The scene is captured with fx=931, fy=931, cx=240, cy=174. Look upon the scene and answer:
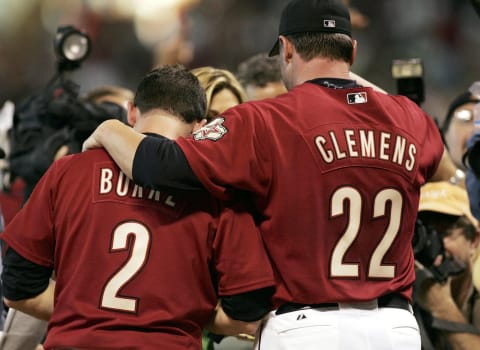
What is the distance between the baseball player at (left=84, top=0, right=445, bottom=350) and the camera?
96.1 inches

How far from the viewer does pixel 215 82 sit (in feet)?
12.5

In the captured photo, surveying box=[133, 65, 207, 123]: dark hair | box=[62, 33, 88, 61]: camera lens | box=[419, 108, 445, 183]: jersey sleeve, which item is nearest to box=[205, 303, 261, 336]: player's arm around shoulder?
box=[133, 65, 207, 123]: dark hair

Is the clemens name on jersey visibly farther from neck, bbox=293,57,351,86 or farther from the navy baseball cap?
the navy baseball cap

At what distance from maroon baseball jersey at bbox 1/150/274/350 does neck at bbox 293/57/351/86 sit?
0.45 m

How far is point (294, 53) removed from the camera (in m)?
2.65

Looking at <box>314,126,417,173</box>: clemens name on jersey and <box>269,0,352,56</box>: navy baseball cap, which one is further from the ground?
<box>269,0,352,56</box>: navy baseball cap

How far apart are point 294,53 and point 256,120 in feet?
0.89

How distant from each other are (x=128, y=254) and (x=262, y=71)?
223 centimetres

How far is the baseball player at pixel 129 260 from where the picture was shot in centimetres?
241

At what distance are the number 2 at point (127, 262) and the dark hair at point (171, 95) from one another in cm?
38

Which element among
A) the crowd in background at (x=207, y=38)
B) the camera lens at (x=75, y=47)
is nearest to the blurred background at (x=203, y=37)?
the crowd in background at (x=207, y=38)

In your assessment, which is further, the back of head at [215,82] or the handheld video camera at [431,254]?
the back of head at [215,82]

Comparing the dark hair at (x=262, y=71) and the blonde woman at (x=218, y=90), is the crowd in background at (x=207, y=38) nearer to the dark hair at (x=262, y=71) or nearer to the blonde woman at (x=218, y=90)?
the dark hair at (x=262, y=71)

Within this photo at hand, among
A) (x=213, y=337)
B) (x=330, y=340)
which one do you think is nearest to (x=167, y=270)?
(x=330, y=340)
